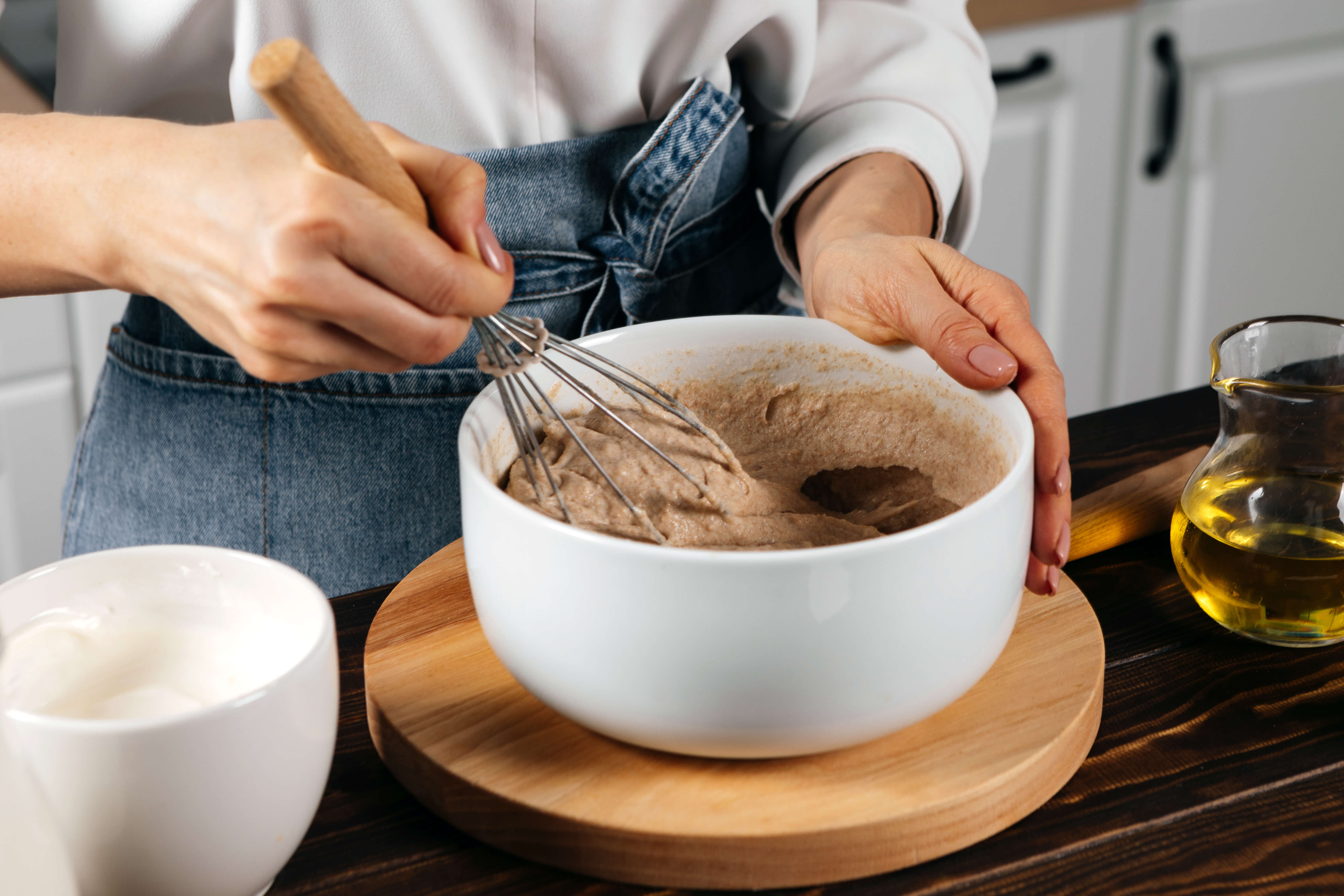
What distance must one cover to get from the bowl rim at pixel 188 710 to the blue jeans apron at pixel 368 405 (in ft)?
1.12

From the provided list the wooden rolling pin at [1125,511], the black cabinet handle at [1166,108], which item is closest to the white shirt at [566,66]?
the wooden rolling pin at [1125,511]

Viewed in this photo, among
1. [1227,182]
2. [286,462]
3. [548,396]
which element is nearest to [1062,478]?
[548,396]

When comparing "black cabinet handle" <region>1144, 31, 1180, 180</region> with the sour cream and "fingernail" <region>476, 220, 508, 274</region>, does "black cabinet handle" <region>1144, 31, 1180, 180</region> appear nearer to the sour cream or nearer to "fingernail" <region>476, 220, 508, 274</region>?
"fingernail" <region>476, 220, 508, 274</region>

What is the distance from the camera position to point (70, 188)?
0.58 m

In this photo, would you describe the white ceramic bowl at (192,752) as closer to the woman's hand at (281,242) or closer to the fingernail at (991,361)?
the woman's hand at (281,242)

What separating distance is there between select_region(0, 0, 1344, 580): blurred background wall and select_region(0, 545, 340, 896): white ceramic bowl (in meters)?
1.27

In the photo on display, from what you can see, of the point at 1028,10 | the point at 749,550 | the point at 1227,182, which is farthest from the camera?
the point at 1227,182

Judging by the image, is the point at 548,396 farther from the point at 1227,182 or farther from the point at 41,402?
the point at 1227,182

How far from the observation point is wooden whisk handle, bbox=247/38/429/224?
0.41 meters

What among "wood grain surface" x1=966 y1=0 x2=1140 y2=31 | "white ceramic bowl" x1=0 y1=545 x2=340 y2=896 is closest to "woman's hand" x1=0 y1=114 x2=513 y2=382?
"white ceramic bowl" x1=0 y1=545 x2=340 y2=896

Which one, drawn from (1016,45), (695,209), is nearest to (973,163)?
(695,209)

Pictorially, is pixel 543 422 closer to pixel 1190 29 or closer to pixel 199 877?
pixel 199 877

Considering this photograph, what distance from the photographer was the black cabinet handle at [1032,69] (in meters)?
1.87

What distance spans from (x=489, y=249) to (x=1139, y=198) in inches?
71.4
